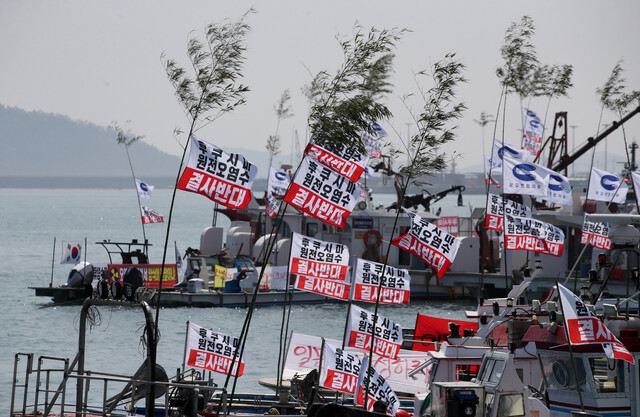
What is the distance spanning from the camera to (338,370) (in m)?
21.8

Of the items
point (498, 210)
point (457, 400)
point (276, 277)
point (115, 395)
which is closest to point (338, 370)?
point (457, 400)

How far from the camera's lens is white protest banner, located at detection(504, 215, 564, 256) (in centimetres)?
3375

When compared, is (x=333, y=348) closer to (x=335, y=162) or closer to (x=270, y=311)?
(x=335, y=162)

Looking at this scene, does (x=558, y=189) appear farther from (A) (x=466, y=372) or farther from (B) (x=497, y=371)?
(B) (x=497, y=371)

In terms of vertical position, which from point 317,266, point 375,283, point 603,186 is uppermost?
point 603,186

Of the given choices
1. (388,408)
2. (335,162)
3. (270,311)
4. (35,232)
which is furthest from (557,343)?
(35,232)

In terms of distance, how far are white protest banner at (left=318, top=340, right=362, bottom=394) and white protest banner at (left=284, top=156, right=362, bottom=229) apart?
9.14 ft

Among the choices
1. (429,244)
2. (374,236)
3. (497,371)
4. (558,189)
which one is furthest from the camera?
(374,236)

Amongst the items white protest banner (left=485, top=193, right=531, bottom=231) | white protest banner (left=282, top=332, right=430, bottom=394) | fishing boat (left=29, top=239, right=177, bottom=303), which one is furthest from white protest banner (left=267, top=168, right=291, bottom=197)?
white protest banner (left=282, top=332, right=430, bottom=394)

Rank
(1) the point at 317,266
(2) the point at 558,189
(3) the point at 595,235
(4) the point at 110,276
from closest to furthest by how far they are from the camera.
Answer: (1) the point at 317,266, (3) the point at 595,235, (2) the point at 558,189, (4) the point at 110,276

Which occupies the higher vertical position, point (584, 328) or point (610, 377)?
point (584, 328)

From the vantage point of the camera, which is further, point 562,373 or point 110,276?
point 110,276

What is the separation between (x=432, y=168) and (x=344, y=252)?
472cm

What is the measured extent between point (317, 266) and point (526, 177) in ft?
48.7
